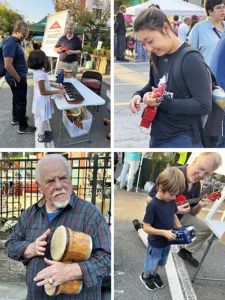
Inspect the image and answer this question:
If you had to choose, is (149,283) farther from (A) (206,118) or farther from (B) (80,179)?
(A) (206,118)

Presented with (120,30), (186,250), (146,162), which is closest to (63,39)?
(120,30)

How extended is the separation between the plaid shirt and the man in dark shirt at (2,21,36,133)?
130 cm

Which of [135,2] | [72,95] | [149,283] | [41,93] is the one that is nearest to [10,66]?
[41,93]

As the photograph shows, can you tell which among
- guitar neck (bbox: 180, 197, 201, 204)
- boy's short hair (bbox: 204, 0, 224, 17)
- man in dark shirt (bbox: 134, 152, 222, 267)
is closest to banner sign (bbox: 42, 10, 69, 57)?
boy's short hair (bbox: 204, 0, 224, 17)

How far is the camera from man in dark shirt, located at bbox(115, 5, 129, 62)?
2.68m

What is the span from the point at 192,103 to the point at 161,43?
289 mm

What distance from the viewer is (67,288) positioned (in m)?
1.35

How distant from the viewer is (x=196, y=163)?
187cm

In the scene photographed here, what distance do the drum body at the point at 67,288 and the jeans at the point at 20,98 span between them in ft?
5.45

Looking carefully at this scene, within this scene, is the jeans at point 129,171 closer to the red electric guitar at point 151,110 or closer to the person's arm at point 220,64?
the red electric guitar at point 151,110

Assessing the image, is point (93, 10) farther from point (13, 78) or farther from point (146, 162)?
point (146, 162)

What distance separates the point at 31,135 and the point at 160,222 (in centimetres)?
138

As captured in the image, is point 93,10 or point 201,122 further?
point 93,10

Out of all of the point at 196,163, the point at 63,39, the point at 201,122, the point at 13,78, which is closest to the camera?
the point at 201,122
